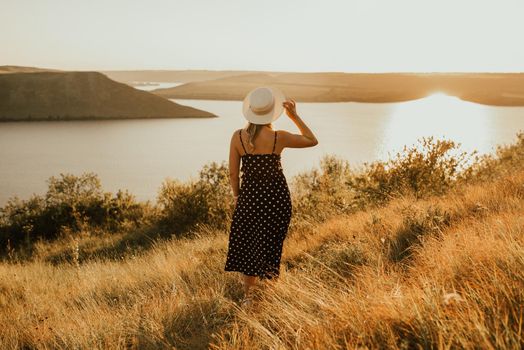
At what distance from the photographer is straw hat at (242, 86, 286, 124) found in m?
4.19

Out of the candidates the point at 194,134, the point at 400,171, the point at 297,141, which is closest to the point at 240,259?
the point at 297,141

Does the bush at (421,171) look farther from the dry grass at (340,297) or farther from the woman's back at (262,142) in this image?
the woman's back at (262,142)

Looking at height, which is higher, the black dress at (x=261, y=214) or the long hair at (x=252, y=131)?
the long hair at (x=252, y=131)

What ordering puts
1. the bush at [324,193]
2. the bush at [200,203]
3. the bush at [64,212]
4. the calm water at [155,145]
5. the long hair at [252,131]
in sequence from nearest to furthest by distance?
the long hair at [252,131]
the bush at [324,193]
the bush at [200,203]
the bush at [64,212]
the calm water at [155,145]

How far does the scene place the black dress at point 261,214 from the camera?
14.6 ft

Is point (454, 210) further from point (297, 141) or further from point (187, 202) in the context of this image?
point (187, 202)

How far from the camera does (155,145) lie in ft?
291

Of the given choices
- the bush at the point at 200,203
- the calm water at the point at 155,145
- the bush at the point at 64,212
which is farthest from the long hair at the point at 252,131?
the calm water at the point at 155,145

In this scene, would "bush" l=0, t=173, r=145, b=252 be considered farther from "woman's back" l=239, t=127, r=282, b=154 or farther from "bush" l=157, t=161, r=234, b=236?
"woman's back" l=239, t=127, r=282, b=154

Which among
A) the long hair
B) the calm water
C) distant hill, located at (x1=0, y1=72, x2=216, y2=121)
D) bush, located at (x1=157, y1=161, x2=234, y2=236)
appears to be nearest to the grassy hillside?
the long hair

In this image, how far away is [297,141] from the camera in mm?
4383

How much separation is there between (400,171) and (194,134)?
9692cm

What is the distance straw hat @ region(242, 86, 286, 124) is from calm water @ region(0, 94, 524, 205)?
1549 inches

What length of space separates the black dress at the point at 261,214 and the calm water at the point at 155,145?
38921 mm
